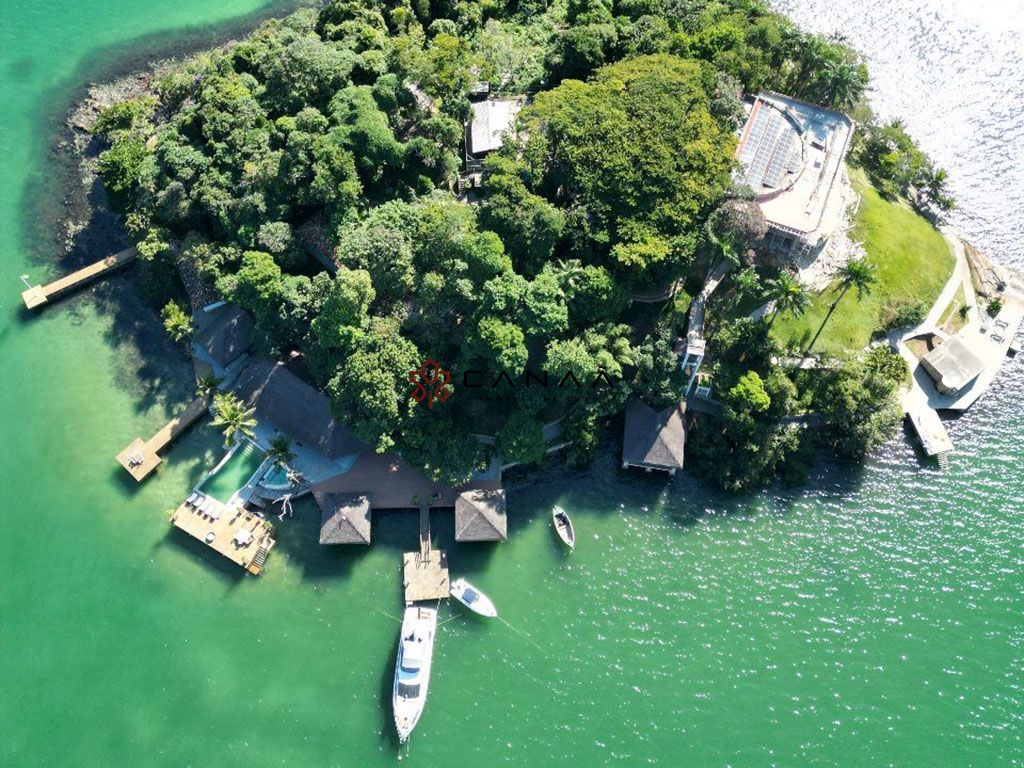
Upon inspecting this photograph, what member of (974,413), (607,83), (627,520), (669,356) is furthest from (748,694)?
(607,83)

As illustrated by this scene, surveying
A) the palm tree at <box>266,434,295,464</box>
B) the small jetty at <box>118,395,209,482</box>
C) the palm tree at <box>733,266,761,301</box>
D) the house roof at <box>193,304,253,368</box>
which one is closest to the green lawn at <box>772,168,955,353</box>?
the palm tree at <box>733,266,761,301</box>

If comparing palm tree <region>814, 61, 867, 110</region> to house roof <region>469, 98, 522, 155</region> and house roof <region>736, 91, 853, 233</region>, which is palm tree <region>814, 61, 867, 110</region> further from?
house roof <region>469, 98, 522, 155</region>

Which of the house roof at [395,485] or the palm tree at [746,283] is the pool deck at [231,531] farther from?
the palm tree at [746,283]

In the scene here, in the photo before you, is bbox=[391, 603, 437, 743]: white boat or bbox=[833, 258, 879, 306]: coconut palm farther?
bbox=[833, 258, 879, 306]: coconut palm

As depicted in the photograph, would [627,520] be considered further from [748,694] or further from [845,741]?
[845,741]

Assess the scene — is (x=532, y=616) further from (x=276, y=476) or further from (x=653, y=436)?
(x=276, y=476)

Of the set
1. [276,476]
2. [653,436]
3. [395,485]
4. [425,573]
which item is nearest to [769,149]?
[653,436]
